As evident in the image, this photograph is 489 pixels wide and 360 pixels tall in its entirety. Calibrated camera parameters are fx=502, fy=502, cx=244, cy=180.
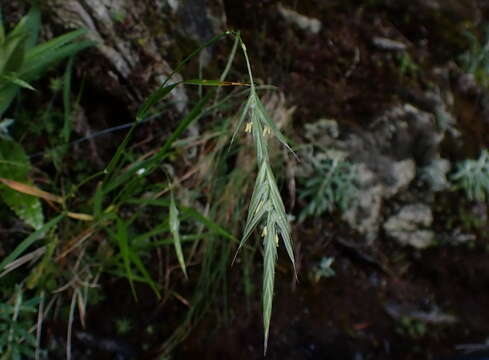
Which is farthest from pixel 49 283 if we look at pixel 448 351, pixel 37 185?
pixel 448 351

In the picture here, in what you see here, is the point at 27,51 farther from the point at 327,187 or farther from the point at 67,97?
the point at 327,187

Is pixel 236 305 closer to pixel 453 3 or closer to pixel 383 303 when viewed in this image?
pixel 383 303

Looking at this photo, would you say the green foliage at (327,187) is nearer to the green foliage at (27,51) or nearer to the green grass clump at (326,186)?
the green grass clump at (326,186)

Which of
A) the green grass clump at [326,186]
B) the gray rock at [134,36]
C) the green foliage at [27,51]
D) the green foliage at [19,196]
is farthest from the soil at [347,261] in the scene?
the green foliage at [27,51]

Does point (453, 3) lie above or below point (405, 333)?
above

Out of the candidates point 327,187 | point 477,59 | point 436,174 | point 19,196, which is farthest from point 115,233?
point 477,59

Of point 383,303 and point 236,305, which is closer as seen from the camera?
point 236,305

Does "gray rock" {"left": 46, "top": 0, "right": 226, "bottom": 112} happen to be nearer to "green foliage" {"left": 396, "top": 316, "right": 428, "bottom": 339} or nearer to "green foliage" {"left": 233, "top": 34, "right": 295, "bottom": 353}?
"green foliage" {"left": 233, "top": 34, "right": 295, "bottom": 353}
